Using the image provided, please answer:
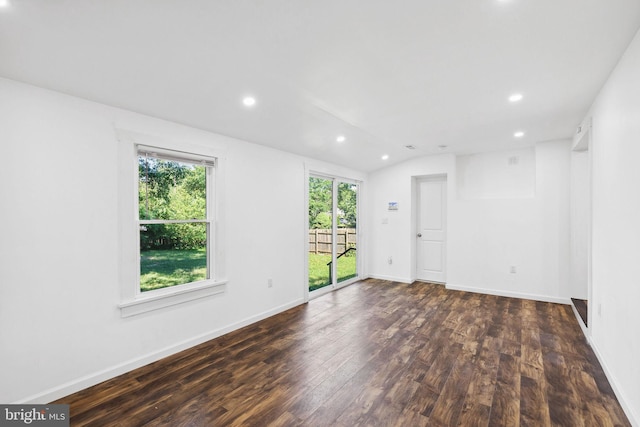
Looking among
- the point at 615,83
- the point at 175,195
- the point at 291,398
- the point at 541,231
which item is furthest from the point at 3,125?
the point at 541,231

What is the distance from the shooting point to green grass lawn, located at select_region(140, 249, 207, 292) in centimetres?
291

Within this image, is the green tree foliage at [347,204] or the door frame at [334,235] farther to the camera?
the green tree foliage at [347,204]

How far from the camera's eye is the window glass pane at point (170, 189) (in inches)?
114

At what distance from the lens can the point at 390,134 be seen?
14.0 feet

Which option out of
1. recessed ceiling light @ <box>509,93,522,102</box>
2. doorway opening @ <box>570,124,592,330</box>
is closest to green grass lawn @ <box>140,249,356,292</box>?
recessed ceiling light @ <box>509,93,522,102</box>

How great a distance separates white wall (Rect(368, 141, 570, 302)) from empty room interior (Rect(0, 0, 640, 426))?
1.10 feet

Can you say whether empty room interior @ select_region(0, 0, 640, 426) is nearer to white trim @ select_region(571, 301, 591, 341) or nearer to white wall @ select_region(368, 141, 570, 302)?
white trim @ select_region(571, 301, 591, 341)

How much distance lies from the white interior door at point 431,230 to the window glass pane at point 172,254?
172 inches

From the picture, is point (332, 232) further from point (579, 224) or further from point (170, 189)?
point (579, 224)

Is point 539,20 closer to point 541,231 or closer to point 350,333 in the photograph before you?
point 350,333

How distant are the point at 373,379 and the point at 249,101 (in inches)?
107

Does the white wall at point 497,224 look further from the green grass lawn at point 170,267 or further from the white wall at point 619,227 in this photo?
the green grass lawn at point 170,267

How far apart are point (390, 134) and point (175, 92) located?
2.83 metres

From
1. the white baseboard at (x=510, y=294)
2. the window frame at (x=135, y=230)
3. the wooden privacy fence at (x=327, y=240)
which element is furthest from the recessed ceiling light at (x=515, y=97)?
the white baseboard at (x=510, y=294)
